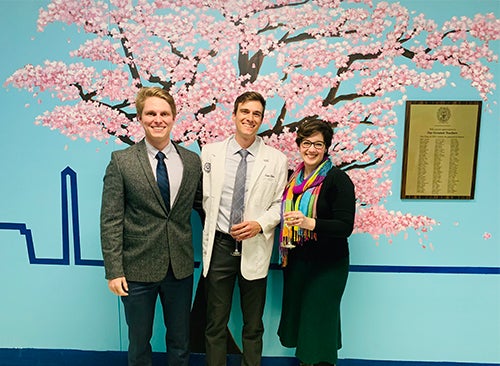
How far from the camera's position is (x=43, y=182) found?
226 centimetres

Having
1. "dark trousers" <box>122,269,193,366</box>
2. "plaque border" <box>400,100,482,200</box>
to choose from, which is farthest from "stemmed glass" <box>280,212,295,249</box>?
"plaque border" <box>400,100,482,200</box>

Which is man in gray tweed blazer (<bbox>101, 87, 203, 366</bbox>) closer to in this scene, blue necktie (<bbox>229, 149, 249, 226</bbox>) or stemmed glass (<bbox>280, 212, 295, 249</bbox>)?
blue necktie (<bbox>229, 149, 249, 226</bbox>)

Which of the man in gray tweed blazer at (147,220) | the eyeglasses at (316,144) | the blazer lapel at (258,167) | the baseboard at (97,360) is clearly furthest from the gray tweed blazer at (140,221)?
the baseboard at (97,360)

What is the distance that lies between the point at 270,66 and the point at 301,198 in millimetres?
854

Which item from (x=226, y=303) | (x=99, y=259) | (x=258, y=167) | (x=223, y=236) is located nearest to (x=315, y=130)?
(x=258, y=167)

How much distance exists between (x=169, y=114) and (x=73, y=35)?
97cm

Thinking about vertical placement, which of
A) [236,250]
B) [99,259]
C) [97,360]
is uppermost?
[236,250]

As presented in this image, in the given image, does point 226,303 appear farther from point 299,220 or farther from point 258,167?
point 258,167

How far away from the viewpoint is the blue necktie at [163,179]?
1756 mm

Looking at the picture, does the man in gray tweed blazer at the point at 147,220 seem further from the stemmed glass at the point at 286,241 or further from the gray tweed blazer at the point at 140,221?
the stemmed glass at the point at 286,241

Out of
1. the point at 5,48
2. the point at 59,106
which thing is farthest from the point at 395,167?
the point at 5,48

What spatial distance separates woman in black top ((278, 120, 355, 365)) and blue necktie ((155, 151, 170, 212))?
0.61 metres

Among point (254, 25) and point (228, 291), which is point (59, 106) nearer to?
point (254, 25)

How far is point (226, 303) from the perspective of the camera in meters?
1.98
